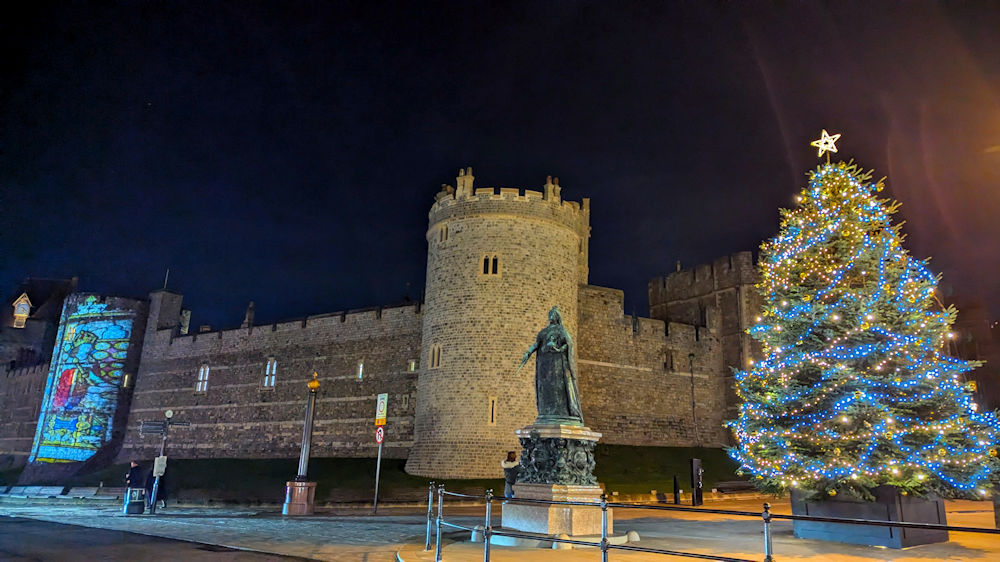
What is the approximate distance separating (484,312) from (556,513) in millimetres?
13262

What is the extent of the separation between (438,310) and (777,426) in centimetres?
1462

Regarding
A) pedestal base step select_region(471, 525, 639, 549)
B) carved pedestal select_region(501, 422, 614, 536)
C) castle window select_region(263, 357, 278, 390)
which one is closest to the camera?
pedestal base step select_region(471, 525, 639, 549)

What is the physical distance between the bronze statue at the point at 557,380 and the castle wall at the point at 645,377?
15.8 meters

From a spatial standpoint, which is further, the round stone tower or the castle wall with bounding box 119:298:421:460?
the castle wall with bounding box 119:298:421:460

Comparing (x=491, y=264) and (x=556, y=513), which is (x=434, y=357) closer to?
(x=491, y=264)

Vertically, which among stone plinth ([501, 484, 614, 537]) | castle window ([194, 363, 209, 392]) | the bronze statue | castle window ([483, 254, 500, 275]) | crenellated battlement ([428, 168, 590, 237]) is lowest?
stone plinth ([501, 484, 614, 537])

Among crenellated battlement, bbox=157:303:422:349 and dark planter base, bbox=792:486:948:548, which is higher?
crenellated battlement, bbox=157:303:422:349

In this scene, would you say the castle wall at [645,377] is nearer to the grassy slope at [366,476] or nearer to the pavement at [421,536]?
the grassy slope at [366,476]

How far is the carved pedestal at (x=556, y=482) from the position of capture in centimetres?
862

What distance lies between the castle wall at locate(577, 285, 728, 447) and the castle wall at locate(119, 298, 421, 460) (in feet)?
23.0

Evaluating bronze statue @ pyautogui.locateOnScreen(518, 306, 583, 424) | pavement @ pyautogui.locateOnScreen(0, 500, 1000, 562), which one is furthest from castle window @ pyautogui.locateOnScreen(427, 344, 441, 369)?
bronze statue @ pyautogui.locateOnScreen(518, 306, 583, 424)

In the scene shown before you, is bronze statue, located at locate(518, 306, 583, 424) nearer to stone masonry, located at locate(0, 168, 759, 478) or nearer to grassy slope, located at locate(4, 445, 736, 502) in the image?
grassy slope, located at locate(4, 445, 736, 502)

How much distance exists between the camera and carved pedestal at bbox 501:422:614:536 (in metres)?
8.62

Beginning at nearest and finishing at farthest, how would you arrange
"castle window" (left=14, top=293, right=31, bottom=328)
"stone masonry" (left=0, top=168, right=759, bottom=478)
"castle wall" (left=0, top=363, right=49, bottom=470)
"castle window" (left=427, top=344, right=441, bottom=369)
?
1. "stone masonry" (left=0, top=168, right=759, bottom=478)
2. "castle window" (left=427, top=344, right=441, bottom=369)
3. "castle wall" (left=0, top=363, right=49, bottom=470)
4. "castle window" (left=14, top=293, right=31, bottom=328)
